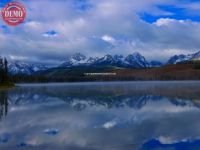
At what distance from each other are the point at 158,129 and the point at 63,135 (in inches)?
176

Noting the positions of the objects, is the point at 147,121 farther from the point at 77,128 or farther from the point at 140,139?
the point at 140,139

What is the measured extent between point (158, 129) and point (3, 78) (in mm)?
100987

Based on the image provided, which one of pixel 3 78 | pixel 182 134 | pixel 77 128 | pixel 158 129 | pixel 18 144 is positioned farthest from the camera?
pixel 3 78

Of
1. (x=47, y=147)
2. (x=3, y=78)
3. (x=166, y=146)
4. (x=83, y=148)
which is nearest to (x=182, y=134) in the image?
(x=166, y=146)

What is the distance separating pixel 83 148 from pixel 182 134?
4.97 metres

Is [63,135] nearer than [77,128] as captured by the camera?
Yes

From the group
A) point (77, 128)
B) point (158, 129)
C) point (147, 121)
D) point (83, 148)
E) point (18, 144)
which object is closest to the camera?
point (83, 148)

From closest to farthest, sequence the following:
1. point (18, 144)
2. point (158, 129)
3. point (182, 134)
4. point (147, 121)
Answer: point (18, 144), point (182, 134), point (158, 129), point (147, 121)

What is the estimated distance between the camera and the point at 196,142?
14.4 metres

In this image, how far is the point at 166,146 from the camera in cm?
1375

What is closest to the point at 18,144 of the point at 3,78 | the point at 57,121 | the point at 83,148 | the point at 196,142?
the point at 83,148

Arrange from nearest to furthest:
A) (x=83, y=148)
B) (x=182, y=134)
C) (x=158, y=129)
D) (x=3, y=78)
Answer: (x=83, y=148)
(x=182, y=134)
(x=158, y=129)
(x=3, y=78)

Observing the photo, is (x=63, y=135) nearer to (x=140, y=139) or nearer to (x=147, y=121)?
(x=140, y=139)

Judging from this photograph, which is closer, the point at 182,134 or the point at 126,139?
the point at 126,139
